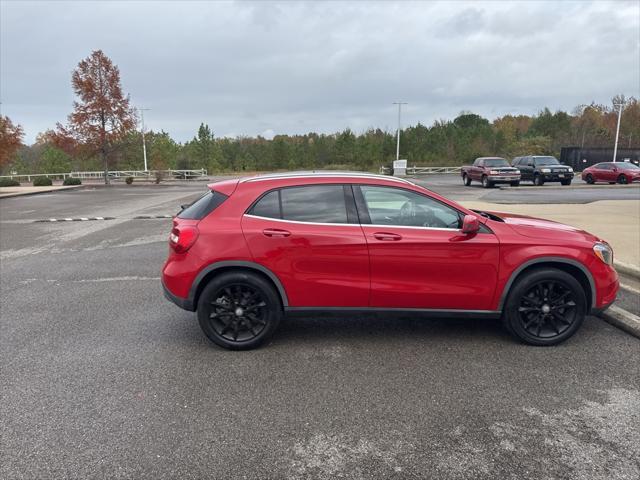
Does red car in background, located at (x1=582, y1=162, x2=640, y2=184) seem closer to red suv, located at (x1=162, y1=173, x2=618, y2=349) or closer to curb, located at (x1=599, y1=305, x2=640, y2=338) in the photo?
curb, located at (x1=599, y1=305, x2=640, y2=338)

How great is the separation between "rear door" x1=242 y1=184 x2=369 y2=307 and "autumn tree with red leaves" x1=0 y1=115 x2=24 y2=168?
27.2 meters

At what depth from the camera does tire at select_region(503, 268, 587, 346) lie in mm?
4246

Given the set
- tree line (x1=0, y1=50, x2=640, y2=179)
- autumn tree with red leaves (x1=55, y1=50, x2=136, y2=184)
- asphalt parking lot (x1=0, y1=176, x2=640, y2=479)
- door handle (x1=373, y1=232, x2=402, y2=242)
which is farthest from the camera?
tree line (x1=0, y1=50, x2=640, y2=179)

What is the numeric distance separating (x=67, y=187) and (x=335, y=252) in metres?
33.7

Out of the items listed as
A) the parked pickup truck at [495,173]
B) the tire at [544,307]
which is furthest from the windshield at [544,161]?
the tire at [544,307]

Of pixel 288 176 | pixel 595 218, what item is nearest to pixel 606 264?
pixel 288 176

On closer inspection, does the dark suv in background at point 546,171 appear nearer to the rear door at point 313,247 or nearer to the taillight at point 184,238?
the rear door at point 313,247

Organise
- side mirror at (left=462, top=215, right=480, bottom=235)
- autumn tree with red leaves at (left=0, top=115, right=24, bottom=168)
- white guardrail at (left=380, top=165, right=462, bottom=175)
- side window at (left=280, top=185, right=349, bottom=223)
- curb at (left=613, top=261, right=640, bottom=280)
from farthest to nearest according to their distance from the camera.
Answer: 1. white guardrail at (left=380, top=165, right=462, bottom=175)
2. autumn tree with red leaves at (left=0, top=115, right=24, bottom=168)
3. curb at (left=613, top=261, right=640, bottom=280)
4. side window at (left=280, top=185, right=349, bottom=223)
5. side mirror at (left=462, top=215, right=480, bottom=235)

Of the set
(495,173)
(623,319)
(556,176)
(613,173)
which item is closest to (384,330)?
(623,319)

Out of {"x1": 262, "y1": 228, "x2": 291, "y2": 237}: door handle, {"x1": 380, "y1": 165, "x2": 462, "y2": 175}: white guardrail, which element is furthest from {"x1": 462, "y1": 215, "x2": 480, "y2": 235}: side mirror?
{"x1": 380, "y1": 165, "x2": 462, "y2": 175}: white guardrail

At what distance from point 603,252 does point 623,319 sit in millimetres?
1017

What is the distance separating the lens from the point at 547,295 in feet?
14.2

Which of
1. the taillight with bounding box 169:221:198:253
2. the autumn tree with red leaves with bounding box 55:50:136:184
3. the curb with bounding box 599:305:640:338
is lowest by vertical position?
the curb with bounding box 599:305:640:338

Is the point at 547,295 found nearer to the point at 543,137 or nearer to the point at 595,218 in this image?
the point at 595,218
